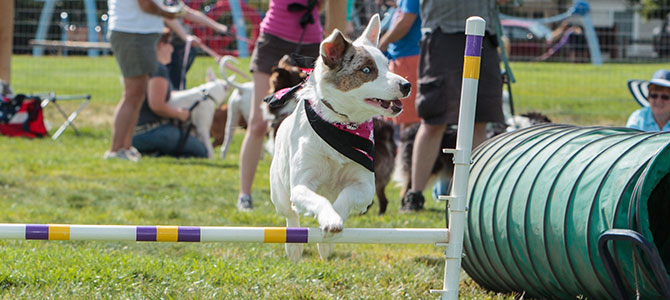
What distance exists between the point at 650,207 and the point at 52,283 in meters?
2.90

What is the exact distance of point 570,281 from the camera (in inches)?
135

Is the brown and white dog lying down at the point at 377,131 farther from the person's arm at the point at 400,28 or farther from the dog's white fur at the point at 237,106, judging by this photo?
the dog's white fur at the point at 237,106

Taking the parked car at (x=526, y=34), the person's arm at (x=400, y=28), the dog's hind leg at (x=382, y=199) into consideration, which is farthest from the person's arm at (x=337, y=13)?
the parked car at (x=526, y=34)

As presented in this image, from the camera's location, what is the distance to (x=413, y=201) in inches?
247

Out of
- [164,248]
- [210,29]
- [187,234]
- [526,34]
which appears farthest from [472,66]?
[526,34]

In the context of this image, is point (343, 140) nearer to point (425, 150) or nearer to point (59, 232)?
point (59, 232)

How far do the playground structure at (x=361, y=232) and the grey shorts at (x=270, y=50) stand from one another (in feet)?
8.46

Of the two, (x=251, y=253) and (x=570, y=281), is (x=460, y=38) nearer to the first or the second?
(x=251, y=253)

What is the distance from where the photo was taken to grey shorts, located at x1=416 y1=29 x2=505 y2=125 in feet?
18.7

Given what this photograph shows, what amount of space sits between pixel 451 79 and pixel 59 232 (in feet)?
11.4

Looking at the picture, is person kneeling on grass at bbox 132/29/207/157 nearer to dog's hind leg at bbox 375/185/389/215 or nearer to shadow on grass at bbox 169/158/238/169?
shadow on grass at bbox 169/158/238/169

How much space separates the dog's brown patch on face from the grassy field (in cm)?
96

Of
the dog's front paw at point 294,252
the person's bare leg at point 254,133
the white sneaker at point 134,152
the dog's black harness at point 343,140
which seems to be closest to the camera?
the dog's black harness at point 343,140

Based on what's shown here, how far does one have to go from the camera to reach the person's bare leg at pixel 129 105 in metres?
8.27
